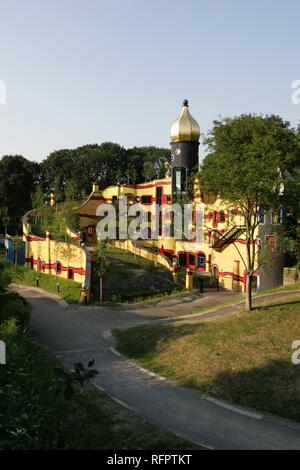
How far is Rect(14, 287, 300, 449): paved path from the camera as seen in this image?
1083 cm

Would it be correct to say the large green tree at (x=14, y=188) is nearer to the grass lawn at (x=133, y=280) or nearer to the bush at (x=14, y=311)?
the grass lawn at (x=133, y=280)

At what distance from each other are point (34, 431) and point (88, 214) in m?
45.5

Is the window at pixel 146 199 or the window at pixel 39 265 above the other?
the window at pixel 146 199

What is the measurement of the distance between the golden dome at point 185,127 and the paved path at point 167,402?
2740 centimetres

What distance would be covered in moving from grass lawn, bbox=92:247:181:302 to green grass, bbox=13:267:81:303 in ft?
4.97

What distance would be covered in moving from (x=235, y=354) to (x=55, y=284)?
21316mm

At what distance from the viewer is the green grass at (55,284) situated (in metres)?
30.9

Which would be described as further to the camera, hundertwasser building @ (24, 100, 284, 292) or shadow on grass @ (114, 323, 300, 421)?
hundertwasser building @ (24, 100, 284, 292)

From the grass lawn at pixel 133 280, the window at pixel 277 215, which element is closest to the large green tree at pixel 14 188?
the grass lawn at pixel 133 280

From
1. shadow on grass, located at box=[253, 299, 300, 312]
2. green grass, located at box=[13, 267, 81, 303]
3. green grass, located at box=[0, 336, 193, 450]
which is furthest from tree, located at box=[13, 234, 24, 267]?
green grass, located at box=[0, 336, 193, 450]

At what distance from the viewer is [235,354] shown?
15945 mm

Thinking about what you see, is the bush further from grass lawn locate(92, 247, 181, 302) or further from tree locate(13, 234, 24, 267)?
tree locate(13, 234, 24, 267)

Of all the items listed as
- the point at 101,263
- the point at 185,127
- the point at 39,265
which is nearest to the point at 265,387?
the point at 101,263

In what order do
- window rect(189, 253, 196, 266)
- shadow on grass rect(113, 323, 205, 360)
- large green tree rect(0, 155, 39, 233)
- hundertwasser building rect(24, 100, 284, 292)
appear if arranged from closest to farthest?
shadow on grass rect(113, 323, 205, 360) < hundertwasser building rect(24, 100, 284, 292) < window rect(189, 253, 196, 266) < large green tree rect(0, 155, 39, 233)
